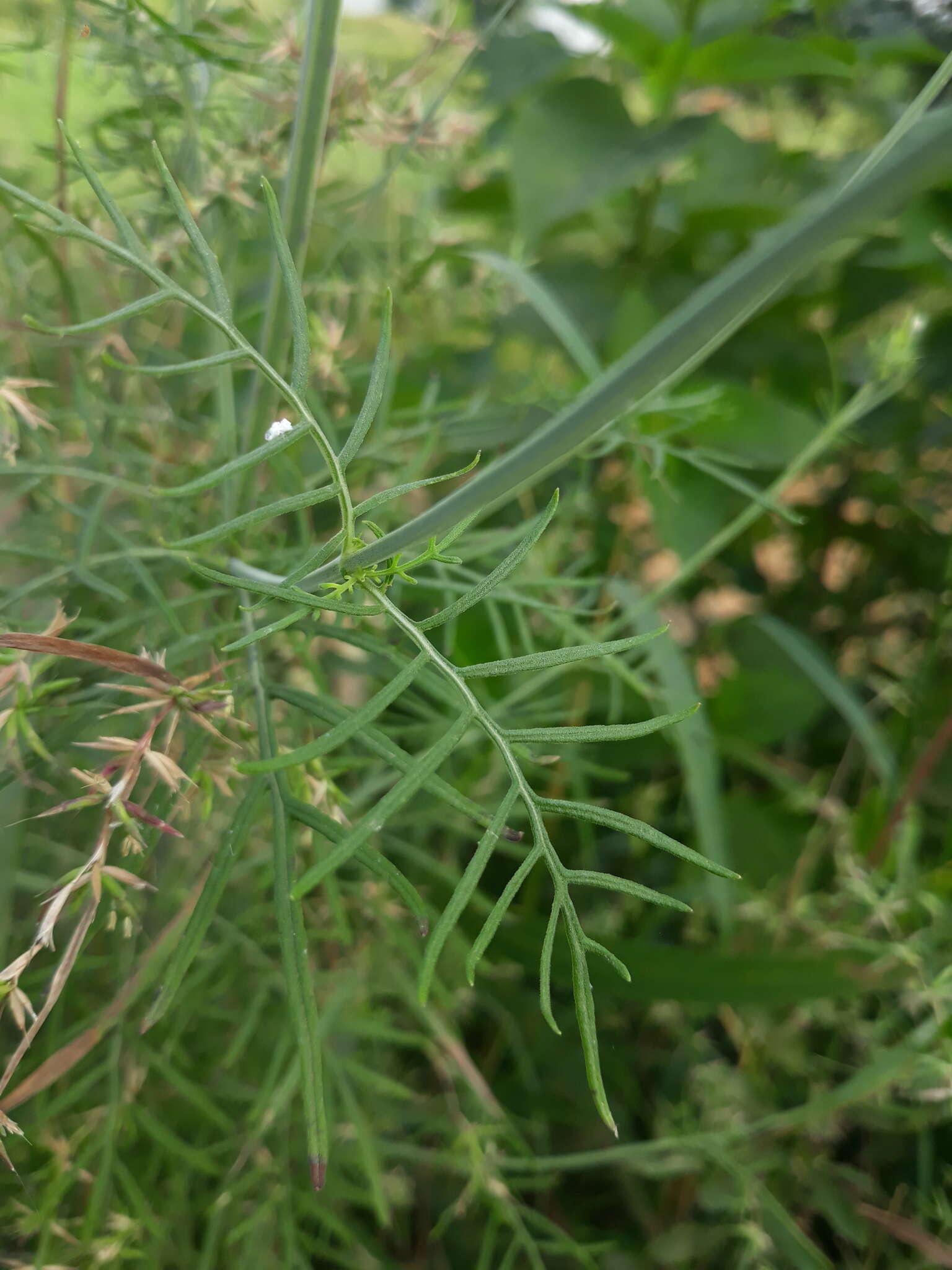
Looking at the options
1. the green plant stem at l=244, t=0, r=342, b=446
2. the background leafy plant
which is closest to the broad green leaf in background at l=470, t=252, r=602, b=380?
the background leafy plant

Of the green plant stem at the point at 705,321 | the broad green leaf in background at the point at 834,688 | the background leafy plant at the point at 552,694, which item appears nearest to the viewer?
the green plant stem at the point at 705,321

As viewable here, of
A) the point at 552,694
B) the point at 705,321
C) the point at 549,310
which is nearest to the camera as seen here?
the point at 705,321

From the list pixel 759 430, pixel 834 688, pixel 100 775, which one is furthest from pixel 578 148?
pixel 100 775

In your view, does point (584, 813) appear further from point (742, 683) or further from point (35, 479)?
point (742, 683)

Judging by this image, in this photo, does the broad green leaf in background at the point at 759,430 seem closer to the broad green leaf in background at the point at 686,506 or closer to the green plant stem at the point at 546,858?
the broad green leaf in background at the point at 686,506

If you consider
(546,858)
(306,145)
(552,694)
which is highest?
(306,145)

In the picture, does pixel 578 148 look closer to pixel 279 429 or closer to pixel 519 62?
pixel 519 62

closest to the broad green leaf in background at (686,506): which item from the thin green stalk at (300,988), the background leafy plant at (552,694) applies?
the background leafy plant at (552,694)

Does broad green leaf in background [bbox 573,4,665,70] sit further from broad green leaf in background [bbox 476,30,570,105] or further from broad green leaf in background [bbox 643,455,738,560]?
broad green leaf in background [bbox 643,455,738,560]
